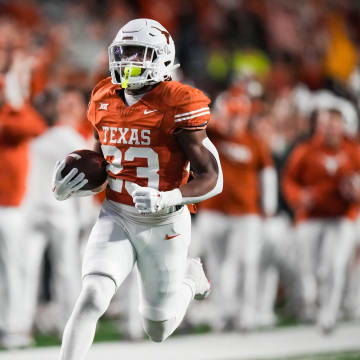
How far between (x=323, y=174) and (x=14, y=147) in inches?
103

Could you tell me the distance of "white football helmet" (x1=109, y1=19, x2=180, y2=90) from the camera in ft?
13.5

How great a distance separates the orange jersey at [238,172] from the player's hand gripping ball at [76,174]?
3.40 meters

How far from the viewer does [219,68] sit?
11859 mm

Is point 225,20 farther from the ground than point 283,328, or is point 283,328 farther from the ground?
point 225,20

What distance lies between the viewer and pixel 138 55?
163 inches

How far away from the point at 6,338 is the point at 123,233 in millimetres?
2450

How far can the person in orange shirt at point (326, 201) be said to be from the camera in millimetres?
7453

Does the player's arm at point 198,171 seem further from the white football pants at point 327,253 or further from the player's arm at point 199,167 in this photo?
the white football pants at point 327,253

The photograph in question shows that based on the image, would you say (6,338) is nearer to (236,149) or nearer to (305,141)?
(236,149)

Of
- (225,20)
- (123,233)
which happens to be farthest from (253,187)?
(225,20)

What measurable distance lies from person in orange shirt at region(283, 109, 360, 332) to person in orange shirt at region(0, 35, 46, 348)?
240cm

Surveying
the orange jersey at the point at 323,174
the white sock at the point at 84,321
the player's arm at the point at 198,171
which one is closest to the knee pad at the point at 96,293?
the white sock at the point at 84,321

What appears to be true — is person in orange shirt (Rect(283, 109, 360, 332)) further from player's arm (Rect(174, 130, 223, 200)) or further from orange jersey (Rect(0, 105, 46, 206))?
player's arm (Rect(174, 130, 223, 200))

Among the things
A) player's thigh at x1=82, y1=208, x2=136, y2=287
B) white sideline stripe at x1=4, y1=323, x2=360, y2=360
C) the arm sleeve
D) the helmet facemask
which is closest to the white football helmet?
the helmet facemask
